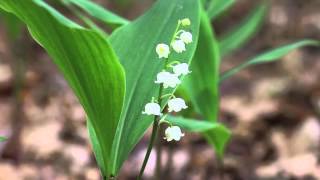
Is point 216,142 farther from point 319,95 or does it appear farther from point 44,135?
point 319,95

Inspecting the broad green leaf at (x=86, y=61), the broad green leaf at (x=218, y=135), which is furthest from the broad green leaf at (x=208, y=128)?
the broad green leaf at (x=86, y=61)

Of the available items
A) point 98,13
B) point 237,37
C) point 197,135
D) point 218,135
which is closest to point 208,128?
point 218,135

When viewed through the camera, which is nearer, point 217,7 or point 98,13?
point 98,13

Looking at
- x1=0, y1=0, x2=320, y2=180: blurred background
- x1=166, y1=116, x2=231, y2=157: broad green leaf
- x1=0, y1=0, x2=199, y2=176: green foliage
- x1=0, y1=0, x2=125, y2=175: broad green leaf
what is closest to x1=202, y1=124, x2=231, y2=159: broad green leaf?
x1=166, y1=116, x2=231, y2=157: broad green leaf

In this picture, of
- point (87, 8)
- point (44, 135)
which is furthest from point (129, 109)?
point (44, 135)

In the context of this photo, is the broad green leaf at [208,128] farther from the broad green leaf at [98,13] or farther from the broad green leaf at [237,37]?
the broad green leaf at [237,37]

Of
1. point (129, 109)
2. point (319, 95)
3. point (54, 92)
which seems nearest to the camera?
point (129, 109)

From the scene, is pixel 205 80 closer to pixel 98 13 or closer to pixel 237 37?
pixel 98 13
